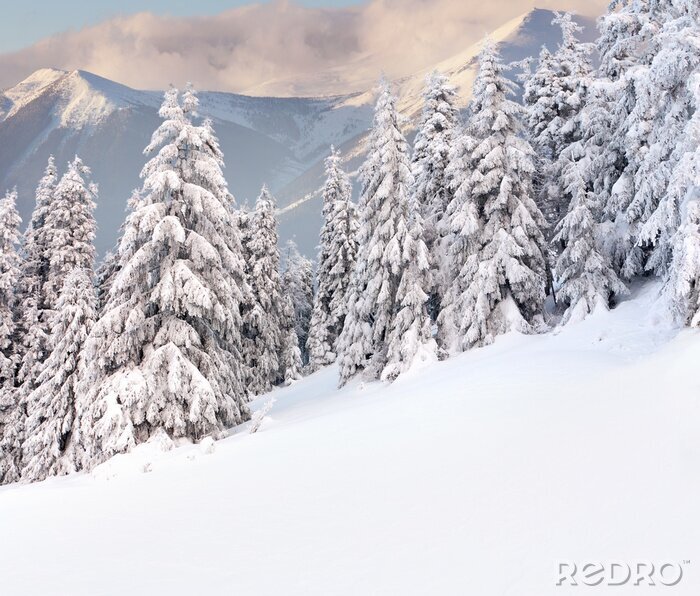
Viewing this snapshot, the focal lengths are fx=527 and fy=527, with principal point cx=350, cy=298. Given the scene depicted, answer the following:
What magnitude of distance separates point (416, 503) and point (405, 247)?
16007mm

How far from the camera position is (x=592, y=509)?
6.06 m

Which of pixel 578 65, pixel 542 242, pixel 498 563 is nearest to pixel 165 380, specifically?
pixel 498 563

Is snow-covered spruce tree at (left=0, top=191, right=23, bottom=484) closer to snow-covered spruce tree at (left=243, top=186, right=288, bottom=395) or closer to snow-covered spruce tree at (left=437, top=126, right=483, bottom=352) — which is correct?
snow-covered spruce tree at (left=243, top=186, right=288, bottom=395)

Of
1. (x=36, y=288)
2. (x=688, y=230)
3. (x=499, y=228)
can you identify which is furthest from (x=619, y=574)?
(x=36, y=288)

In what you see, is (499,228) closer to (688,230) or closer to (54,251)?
(688,230)

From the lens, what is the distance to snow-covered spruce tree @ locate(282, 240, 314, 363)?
2085 inches

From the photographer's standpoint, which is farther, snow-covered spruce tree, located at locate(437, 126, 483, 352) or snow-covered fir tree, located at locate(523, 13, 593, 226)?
snow-covered fir tree, located at locate(523, 13, 593, 226)

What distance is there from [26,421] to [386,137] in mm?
19379

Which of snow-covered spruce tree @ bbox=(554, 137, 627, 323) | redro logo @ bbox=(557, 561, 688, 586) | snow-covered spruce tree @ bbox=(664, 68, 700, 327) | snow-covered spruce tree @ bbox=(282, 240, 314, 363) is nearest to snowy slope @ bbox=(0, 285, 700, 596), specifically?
redro logo @ bbox=(557, 561, 688, 586)

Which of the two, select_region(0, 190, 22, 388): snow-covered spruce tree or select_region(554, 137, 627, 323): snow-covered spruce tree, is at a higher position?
select_region(0, 190, 22, 388): snow-covered spruce tree

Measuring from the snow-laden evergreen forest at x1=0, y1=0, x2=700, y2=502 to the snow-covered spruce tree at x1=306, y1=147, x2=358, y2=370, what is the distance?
1144cm

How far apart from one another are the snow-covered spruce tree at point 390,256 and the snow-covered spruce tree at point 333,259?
12.7 meters

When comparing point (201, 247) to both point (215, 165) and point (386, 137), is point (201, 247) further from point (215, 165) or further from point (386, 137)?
point (386, 137)

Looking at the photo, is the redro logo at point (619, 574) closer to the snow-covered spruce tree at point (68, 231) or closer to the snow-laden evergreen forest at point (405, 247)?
the snow-laden evergreen forest at point (405, 247)
